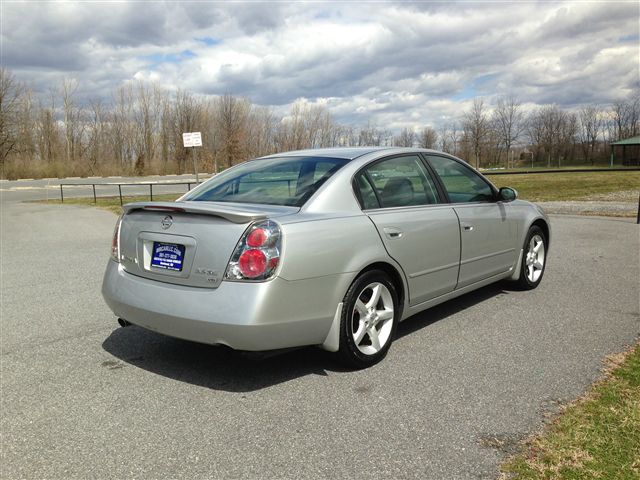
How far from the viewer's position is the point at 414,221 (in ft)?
13.5

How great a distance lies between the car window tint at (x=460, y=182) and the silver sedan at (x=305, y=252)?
0.02 meters

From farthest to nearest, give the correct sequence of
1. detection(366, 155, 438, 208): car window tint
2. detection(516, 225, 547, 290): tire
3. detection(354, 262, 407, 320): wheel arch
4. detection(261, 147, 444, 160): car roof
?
detection(516, 225, 547, 290): tire < detection(261, 147, 444, 160): car roof < detection(366, 155, 438, 208): car window tint < detection(354, 262, 407, 320): wheel arch

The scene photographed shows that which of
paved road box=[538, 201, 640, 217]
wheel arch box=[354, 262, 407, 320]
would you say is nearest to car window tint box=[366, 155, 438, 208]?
wheel arch box=[354, 262, 407, 320]

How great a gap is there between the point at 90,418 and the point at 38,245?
27.5 feet

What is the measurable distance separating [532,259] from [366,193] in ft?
9.58

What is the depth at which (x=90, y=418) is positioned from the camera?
10.0ft

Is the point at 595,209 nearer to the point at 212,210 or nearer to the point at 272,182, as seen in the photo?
the point at 272,182

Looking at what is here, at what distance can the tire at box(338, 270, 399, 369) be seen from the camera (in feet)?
11.6

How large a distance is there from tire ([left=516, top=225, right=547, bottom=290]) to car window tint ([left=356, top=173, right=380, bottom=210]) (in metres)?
2.51

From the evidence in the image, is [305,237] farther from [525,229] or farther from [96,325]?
[525,229]

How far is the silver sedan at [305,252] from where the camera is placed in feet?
10.4

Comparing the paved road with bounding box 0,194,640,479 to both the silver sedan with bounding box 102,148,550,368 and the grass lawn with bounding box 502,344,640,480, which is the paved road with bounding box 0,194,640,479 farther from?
the silver sedan with bounding box 102,148,550,368

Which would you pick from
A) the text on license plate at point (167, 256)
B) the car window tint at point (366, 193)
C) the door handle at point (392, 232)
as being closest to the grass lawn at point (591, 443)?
the door handle at point (392, 232)

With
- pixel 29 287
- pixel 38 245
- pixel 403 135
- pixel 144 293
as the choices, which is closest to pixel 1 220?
pixel 38 245
